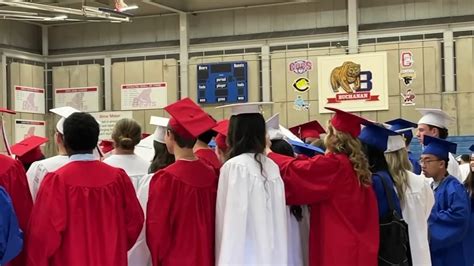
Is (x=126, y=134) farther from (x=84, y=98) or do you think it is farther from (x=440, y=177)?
(x=84, y=98)

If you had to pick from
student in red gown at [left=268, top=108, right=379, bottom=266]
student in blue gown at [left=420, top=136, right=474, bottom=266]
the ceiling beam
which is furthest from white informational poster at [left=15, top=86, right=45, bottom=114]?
student in red gown at [left=268, top=108, right=379, bottom=266]

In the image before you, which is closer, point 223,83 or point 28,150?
point 28,150

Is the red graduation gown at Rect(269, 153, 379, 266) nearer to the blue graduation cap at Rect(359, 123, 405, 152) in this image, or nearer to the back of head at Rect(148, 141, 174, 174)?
the blue graduation cap at Rect(359, 123, 405, 152)

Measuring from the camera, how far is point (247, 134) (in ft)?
12.7

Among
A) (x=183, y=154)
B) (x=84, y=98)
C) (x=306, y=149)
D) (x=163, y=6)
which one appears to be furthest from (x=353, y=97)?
(x=183, y=154)

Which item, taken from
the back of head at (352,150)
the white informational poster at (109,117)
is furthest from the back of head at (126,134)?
the white informational poster at (109,117)

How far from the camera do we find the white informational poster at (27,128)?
1642cm

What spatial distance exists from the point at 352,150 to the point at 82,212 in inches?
65.3

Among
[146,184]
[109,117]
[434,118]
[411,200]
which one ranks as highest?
[109,117]

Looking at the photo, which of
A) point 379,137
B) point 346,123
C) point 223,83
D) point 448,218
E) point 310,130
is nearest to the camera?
point 346,123

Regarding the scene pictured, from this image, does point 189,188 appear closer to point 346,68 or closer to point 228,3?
point 346,68

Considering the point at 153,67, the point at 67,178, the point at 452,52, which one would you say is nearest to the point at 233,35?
the point at 153,67

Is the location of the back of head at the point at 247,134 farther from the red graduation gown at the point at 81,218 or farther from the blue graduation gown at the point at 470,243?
the blue graduation gown at the point at 470,243

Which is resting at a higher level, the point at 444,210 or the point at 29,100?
the point at 29,100
